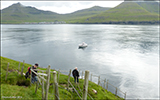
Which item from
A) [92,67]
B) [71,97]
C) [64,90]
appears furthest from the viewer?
[92,67]

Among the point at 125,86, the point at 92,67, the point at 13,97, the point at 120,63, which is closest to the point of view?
the point at 13,97

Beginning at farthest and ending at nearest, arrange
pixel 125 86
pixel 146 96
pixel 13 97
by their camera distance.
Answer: pixel 125 86 < pixel 146 96 < pixel 13 97

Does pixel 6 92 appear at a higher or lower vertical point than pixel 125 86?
higher

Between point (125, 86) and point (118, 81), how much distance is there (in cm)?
315

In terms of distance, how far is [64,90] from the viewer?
18.4 m

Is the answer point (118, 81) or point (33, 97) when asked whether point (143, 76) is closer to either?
point (118, 81)

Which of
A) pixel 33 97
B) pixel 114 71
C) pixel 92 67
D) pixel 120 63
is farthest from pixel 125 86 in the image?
pixel 33 97

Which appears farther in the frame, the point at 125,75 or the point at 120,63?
the point at 120,63

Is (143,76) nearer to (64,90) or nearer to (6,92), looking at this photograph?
(64,90)

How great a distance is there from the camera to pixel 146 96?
98.6ft

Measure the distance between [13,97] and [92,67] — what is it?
38.0m

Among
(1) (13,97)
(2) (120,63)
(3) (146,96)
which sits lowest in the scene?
(3) (146,96)

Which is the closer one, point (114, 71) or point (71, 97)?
point (71, 97)

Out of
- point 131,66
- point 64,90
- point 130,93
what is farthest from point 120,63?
point 64,90
